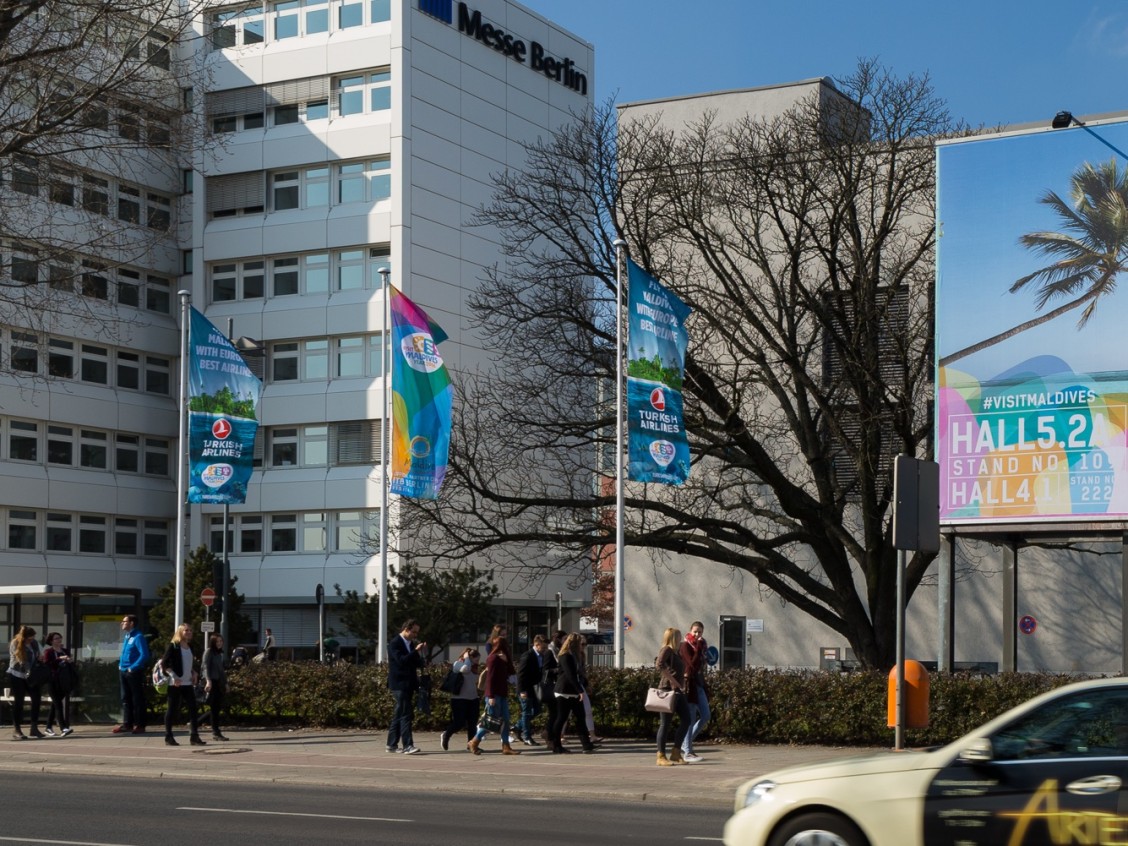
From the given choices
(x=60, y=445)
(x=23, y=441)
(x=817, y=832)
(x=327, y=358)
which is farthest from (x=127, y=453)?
(x=817, y=832)

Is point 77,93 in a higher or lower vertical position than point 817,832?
higher

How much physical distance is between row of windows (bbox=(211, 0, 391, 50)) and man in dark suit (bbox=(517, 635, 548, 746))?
43024 millimetres

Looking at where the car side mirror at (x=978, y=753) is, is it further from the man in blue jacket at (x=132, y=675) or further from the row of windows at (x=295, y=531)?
the row of windows at (x=295, y=531)

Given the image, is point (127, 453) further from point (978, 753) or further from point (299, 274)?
point (978, 753)

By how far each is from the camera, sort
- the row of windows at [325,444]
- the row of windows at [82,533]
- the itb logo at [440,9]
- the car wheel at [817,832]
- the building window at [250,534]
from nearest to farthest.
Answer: the car wheel at [817,832] < the row of windows at [82,533] < the row of windows at [325,444] < the itb logo at [440,9] < the building window at [250,534]

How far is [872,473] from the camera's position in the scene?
29375mm

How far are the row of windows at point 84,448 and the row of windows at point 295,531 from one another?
13.9 ft

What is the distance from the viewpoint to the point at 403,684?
2208 centimetres

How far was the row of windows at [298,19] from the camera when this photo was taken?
62094 millimetres

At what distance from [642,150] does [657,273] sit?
2397mm

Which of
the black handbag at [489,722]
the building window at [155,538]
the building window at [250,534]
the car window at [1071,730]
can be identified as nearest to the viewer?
the car window at [1071,730]

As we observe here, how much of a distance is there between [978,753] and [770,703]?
1390 cm

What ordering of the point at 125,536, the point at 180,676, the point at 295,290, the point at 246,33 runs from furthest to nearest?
the point at 125,536 < the point at 246,33 < the point at 295,290 < the point at 180,676

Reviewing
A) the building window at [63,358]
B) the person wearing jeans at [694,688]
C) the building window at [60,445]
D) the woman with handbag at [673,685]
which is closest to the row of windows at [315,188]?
the building window at [63,358]
